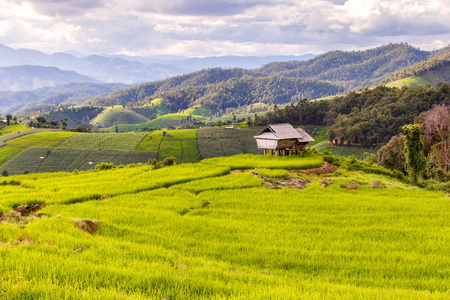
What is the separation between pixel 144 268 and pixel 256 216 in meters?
9.52

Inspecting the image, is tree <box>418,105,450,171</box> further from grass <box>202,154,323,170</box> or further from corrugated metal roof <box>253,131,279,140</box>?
corrugated metal roof <box>253,131,279,140</box>

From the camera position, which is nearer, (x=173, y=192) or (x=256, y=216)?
(x=256, y=216)

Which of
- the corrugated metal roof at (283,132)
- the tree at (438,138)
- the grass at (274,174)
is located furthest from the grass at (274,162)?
the tree at (438,138)

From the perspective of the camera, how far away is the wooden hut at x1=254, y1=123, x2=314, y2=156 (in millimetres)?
34406

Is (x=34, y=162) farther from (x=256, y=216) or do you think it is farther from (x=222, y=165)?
(x=256, y=216)

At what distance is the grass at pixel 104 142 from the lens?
10969 centimetres

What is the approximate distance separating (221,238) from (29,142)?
121 meters

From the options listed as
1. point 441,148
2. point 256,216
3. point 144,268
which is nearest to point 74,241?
point 144,268

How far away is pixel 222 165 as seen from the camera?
101ft

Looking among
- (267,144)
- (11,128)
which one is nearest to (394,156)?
(267,144)

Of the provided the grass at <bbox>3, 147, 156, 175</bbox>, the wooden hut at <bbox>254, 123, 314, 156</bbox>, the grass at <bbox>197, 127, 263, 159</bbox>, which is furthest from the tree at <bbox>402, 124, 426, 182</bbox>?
the grass at <bbox>3, 147, 156, 175</bbox>

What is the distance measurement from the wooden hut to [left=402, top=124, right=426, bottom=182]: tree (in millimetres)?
11538

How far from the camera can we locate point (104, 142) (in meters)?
116

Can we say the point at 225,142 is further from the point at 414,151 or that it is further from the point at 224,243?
the point at 224,243
